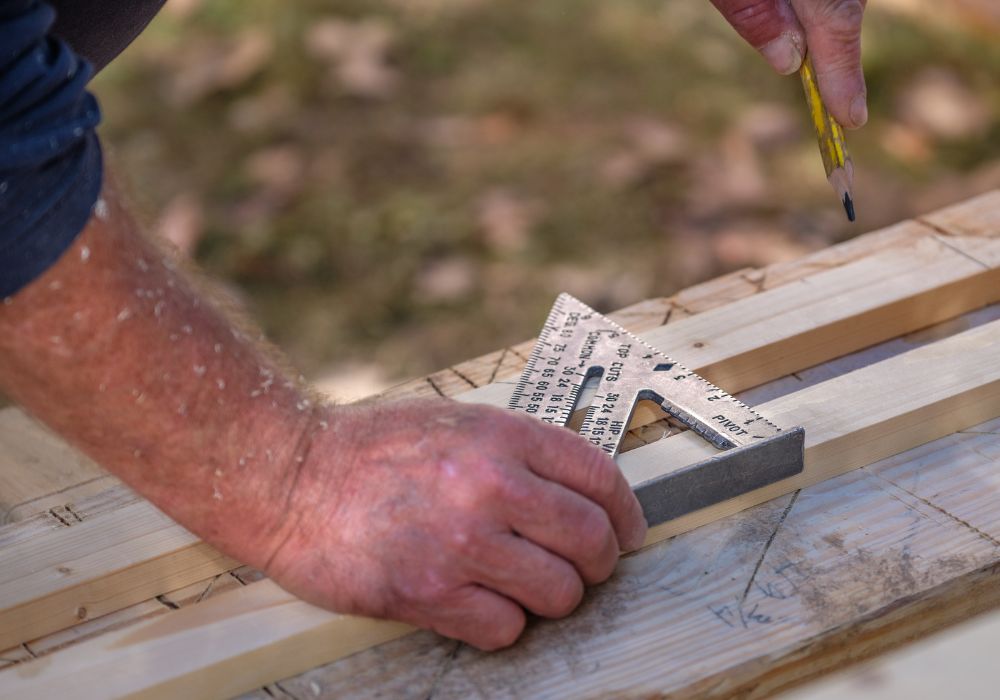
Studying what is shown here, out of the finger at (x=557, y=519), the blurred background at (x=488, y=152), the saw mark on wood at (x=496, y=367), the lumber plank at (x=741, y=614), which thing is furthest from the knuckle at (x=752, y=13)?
the blurred background at (x=488, y=152)

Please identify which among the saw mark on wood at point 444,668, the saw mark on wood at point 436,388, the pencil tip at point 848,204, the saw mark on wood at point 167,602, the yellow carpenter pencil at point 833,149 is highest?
the yellow carpenter pencil at point 833,149

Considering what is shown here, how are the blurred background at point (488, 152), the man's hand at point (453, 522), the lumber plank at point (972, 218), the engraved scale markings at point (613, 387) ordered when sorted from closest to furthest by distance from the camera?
the man's hand at point (453, 522)
the engraved scale markings at point (613, 387)
the lumber plank at point (972, 218)
the blurred background at point (488, 152)

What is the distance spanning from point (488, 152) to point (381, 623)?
94.1 inches

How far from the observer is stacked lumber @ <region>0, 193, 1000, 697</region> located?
125 cm

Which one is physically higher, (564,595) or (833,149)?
(833,149)

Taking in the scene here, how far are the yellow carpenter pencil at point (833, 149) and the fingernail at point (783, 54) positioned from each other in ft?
0.12

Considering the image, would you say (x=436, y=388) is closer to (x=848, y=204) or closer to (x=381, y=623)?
(x=381, y=623)

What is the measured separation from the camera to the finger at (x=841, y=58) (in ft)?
5.36

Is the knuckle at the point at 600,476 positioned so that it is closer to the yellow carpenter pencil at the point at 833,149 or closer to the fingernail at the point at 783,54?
the yellow carpenter pencil at the point at 833,149

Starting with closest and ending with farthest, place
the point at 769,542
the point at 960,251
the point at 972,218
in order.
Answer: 1. the point at 769,542
2. the point at 960,251
3. the point at 972,218

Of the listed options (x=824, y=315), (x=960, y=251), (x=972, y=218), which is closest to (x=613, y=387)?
(x=824, y=315)

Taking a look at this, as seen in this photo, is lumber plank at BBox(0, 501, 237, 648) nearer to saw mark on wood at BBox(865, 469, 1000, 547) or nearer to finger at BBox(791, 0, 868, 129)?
saw mark on wood at BBox(865, 469, 1000, 547)

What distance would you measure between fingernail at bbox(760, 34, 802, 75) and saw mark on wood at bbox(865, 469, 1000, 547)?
2.04 feet

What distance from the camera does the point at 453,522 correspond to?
3.97ft
